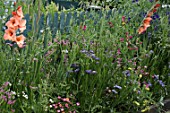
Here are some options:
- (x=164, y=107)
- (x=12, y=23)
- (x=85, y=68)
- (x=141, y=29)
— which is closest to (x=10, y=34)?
(x=12, y=23)

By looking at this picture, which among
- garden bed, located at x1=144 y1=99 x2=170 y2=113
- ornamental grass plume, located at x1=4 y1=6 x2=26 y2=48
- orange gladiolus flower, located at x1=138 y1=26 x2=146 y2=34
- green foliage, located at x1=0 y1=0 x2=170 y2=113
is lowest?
garden bed, located at x1=144 y1=99 x2=170 y2=113

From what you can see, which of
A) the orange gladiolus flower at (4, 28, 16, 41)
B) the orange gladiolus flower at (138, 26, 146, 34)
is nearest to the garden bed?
the orange gladiolus flower at (138, 26, 146, 34)

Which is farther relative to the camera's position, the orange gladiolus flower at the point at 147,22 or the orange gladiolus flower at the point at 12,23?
the orange gladiolus flower at the point at 147,22

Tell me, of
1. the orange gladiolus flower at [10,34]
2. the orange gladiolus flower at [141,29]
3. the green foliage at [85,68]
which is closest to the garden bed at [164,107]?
the green foliage at [85,68]

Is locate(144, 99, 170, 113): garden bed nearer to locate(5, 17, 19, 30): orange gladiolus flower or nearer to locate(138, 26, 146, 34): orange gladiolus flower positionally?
locate(138, 26, 146, 34): orange gladiolus flower

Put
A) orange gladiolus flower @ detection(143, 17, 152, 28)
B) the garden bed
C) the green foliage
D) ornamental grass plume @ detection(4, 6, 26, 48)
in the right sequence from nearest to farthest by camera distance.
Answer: ornamental grass plume @ detection(4, 6, 26, 48) < the green foliage < the garden bed < orange gladiolus flower @ detection(143, 17, 152, 28)

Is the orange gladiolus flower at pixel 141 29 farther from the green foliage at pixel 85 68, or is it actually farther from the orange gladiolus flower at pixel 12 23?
the orange gladiolus flower at pixel 12 23

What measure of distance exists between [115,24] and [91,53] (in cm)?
119

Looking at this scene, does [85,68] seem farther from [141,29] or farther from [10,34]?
[141,29]

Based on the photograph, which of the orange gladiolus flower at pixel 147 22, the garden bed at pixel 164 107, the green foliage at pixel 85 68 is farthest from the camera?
the orange gladiolus flower at pixel 147 22

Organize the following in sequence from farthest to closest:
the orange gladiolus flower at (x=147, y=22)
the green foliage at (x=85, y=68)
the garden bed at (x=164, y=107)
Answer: the orange gladiolus flower at (x=147, y=22) → the garden bed at (x=164, y=107) → the green foliage at (x=85, y=68)

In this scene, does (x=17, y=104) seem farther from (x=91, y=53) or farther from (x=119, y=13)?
(x=119, y=13)

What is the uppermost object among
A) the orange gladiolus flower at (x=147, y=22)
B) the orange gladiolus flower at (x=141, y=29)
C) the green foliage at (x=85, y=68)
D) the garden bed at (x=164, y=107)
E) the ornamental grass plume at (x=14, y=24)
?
the ornamental grass plume at (x=14, y=24)

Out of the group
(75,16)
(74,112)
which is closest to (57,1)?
(75,16)
